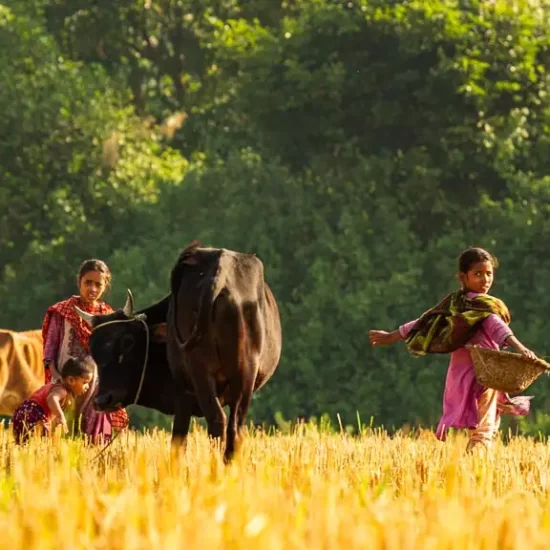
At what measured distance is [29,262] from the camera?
28078mm

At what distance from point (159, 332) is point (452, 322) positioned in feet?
5.42

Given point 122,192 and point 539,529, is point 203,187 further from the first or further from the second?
→ point 539,529

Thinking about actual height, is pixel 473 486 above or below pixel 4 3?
below

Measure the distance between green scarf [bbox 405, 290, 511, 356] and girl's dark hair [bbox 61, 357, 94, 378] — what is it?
230 centimetres

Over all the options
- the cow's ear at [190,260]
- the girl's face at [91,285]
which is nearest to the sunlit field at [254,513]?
the cow's ear at [190,260]

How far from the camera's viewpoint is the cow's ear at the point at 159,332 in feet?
33.5

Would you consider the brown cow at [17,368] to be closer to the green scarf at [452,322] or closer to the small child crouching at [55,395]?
the small child crouching at [55,395]

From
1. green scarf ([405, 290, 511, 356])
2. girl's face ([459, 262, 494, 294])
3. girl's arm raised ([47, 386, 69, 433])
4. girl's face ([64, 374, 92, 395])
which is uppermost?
girl's face ([459, 262, 494, 294])

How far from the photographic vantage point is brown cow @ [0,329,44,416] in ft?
62.6

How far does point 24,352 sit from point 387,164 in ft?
27.9

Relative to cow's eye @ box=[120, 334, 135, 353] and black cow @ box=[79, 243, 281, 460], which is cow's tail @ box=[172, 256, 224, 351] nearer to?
black cow @ box=[79, 243, 281, 460]

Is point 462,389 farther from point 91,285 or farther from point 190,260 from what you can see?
point 91,285

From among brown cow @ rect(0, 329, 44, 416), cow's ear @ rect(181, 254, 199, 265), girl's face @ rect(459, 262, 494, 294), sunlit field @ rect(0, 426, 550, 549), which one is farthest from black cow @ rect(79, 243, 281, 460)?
brown cow @ rect(0, 329, 44, 416)

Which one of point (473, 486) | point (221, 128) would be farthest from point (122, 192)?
point (473, 486)
